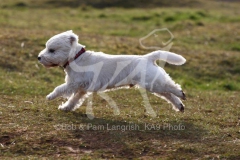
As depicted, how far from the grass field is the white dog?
0.49 meters

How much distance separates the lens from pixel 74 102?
10.9m

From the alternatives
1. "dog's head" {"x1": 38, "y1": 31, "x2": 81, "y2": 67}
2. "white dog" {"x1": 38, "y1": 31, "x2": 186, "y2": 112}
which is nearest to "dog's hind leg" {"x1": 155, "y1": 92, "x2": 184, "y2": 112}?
"white dog" {"x1": 38, "y1": 31, "x2": 186, "y2": 112}

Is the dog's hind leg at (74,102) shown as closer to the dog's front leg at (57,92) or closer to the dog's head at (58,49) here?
the dog's front leg at (57,92)

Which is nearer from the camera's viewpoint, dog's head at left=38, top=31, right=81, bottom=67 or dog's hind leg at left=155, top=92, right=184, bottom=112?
dog's head at left=38, top=31, right=81, bottom=67

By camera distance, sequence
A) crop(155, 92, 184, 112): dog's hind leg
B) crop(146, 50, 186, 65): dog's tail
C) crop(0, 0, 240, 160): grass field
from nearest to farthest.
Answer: crop(0, 0, 240, 160): grass field < crop(146, 50, 186, 65): dog's tail < crop(155, 92, 184, 112): dog's hind leg

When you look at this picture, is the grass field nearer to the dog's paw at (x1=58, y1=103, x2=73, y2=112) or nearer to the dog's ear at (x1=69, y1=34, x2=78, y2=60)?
the dog's paw at (x1=58, y1=103, x2=73, y2=112)

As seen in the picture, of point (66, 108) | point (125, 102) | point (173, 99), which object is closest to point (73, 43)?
point (66, 108)

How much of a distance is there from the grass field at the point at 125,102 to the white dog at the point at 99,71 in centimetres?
49

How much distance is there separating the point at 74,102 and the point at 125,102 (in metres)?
2.12

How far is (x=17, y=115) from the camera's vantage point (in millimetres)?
10211

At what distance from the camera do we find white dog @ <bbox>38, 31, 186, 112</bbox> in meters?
10.4

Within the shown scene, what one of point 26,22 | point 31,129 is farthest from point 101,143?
point 26,22

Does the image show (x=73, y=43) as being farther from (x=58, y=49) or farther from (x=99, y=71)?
(x=99, y=71)

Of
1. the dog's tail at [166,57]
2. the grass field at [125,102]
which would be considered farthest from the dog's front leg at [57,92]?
the dog's tail at [166,57]
